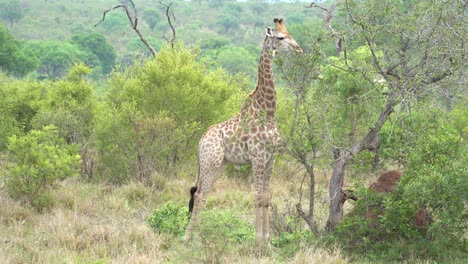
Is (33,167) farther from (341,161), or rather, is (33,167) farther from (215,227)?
(341,161)

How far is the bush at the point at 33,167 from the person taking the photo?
7.89 meters

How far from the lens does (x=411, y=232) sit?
5957 mm

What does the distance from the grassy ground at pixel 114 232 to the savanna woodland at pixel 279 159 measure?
3 centimetres

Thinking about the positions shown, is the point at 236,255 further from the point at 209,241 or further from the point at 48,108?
the point at 48,108

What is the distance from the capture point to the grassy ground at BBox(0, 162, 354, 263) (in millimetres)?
5785

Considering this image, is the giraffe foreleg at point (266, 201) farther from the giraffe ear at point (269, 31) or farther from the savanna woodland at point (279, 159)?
the giraffe ear at point (269, 31)

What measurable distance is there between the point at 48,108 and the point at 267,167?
282 inches

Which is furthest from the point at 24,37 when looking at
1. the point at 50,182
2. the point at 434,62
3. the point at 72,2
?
the point at 434,62

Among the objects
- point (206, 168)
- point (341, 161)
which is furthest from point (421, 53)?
point (206, 168)

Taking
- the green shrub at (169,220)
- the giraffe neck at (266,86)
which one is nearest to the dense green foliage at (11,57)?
the green shrub at (169,220)

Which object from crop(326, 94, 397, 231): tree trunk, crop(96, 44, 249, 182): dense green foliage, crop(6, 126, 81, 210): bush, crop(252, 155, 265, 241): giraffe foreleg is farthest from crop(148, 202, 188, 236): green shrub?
crop(96, 44, 249, 182): dense green foliage

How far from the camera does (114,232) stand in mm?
6711

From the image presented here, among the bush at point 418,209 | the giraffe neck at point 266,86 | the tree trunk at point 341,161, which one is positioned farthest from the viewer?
the giraffe neck at point 266,86

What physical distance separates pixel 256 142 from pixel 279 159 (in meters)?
4.64
